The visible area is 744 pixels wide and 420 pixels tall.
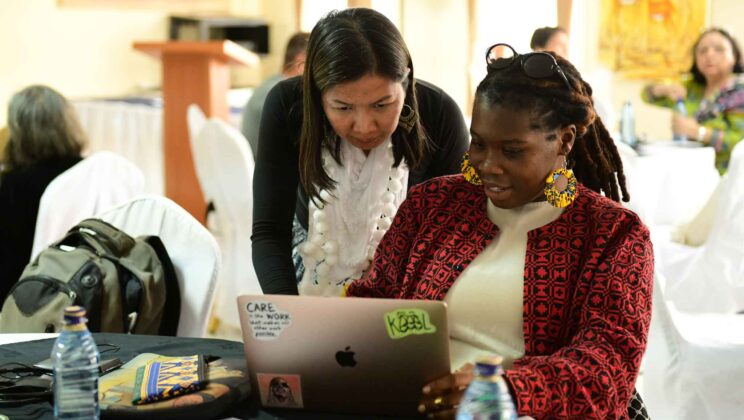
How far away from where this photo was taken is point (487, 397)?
3.34 ft

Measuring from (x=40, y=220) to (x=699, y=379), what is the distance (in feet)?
6.56

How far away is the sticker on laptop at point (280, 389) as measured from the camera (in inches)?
50.6

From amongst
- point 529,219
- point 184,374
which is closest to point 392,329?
Result: point 184,374

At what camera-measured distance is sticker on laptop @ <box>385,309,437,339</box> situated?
119cm

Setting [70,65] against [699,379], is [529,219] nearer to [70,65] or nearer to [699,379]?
[699,379]

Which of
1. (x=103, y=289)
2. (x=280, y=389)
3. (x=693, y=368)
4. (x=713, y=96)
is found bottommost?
(x=693, y=368)

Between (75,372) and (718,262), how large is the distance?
264 cm

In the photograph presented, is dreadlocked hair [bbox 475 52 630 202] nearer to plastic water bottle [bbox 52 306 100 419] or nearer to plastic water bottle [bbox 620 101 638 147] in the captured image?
plastic water bottle [bbox 52 306 100 419]

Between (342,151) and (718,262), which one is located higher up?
(342,151)

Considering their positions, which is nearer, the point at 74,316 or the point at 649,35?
the point at 74,316

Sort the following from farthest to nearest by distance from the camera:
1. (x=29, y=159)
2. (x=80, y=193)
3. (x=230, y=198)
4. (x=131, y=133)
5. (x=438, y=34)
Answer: (x=438, y=34), (x=131, y=133), (x=230, y=198), (x=29, y=159), (x=80, y=193)

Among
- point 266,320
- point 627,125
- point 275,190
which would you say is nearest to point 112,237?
point 275,190

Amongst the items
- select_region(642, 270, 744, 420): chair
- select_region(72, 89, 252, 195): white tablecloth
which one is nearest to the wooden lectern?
select_region(72, 89, 252, 195): white tablecloth

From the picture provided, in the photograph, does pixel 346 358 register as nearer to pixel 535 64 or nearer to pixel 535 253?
pixel 535 253
